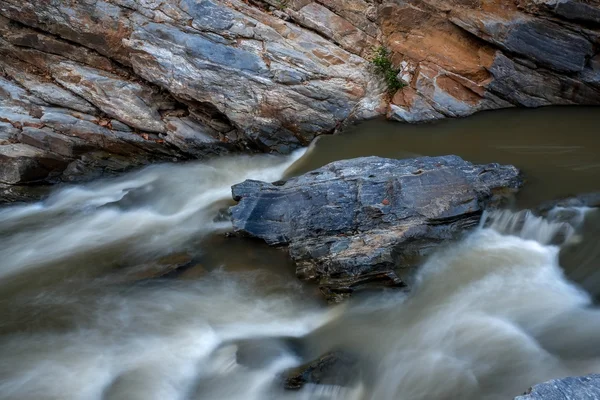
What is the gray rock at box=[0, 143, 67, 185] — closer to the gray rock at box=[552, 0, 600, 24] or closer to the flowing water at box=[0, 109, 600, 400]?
the flowing water at box=[0, 109, 600, 400]

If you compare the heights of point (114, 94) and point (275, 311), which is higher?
point (114, 94)

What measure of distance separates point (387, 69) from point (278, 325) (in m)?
6.43

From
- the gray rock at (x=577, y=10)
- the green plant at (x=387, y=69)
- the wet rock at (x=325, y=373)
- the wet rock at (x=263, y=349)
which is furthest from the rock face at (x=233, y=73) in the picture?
the wet rock at (x=325, y=373)

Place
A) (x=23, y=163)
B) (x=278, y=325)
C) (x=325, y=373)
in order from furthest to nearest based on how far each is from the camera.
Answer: (x=23, y=163) < (x=278, y=325) < (x=325, y=373)

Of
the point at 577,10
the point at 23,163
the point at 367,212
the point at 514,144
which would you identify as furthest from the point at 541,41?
the point at 23,163

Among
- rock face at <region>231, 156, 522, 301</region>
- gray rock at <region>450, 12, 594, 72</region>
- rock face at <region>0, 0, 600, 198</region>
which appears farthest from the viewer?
rock face at <region>0, 0, 600, 198</region>

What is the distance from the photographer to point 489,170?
7.02 metres

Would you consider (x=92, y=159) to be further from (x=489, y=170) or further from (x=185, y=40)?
(x=489, y=170)

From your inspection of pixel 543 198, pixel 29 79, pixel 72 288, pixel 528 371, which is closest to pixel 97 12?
pixel 29 79

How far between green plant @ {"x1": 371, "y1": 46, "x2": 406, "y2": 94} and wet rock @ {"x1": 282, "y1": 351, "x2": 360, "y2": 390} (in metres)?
6.51

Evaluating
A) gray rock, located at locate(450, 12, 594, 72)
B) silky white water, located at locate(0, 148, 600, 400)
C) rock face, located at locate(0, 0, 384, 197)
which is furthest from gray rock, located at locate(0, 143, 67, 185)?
gray rock, located at locate(450, 12, 594, 72)

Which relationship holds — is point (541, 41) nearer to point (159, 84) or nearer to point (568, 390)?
point (159, 84)

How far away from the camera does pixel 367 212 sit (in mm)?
6391

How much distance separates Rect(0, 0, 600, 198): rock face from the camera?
Answer: 943 cm
